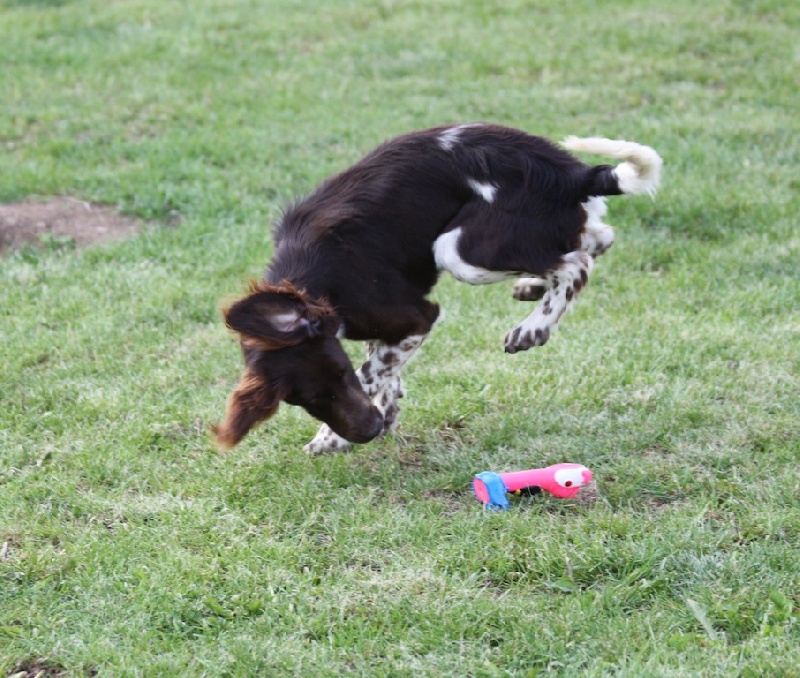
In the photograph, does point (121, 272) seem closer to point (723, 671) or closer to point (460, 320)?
point (460, 320)

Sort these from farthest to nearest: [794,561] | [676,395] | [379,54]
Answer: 1. [379,54]
2. [676,395]
3. [794,561]

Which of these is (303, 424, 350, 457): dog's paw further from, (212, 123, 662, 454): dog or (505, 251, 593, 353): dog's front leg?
(505, 251, 593, 353): dog's front leg

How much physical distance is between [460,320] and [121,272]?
2.25 meters

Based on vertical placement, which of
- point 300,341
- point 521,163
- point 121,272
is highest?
point 521,163

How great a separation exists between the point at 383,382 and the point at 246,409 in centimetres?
99

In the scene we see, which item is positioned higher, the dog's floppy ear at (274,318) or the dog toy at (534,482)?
the dog's floppy ear at (274,318)

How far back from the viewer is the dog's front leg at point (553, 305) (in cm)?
490

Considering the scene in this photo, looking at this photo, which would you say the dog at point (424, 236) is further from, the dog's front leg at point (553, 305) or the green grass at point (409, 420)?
the green grass at point (409, 420)

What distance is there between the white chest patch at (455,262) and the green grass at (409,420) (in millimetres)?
757

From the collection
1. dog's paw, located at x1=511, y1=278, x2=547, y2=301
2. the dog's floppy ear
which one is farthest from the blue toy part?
dog's paw, located at x1=511, y1=278, x2=547, y2=301

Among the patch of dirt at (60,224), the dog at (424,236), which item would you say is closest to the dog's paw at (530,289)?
the dog at (424,236)

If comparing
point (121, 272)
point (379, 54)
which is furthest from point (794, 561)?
point (379, 54)

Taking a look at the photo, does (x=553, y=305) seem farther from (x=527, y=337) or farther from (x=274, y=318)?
(x=274, y=318)

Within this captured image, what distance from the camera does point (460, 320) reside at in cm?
630
